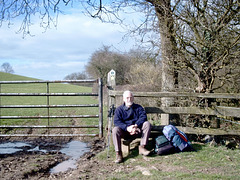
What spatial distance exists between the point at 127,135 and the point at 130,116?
1.39 ft

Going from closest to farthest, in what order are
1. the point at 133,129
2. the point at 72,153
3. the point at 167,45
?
the point at 133,129, the point at 72,153, the point at 167,45

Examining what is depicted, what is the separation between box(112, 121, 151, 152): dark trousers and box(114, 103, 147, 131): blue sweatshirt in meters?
0.14

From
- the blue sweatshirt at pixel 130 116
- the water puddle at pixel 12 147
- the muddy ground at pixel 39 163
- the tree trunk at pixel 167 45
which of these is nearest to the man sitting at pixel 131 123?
the blue sweatshirt at pixel 130 116

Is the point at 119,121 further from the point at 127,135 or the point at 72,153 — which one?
the point at 72,153

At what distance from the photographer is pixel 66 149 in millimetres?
7391

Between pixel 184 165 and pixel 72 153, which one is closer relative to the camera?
pixel 184 165

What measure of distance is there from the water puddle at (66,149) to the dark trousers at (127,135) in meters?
1.01

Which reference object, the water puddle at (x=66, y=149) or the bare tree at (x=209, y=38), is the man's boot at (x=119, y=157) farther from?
the bare tree at (x=209, y=38)

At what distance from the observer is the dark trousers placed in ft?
19.1

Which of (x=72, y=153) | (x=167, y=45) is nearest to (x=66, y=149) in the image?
(x=72, y=153)

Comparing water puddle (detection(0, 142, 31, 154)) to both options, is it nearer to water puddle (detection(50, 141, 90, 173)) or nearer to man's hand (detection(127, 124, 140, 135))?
water puddle (detection(50, 141, 90, 173))

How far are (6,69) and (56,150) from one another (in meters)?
79.6

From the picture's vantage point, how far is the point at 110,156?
6.16 m

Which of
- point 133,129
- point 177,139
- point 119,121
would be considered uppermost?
point 119,121
